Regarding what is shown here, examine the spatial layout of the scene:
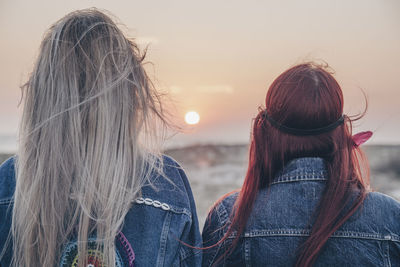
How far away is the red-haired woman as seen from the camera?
1957 mm

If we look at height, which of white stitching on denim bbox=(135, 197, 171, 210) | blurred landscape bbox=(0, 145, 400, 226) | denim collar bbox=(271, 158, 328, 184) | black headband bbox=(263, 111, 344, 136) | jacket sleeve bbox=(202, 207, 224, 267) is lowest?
blurred landscape bbox=(0, 145, 400, 226)

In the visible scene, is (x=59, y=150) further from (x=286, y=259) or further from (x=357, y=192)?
(x=357, y=192)

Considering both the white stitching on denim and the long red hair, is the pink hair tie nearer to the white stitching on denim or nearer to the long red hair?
the long red hair

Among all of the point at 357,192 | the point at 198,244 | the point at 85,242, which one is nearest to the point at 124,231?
the point at 85,242

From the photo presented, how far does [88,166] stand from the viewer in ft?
5.73

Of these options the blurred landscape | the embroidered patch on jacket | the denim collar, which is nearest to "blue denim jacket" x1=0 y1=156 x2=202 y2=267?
the embroidered patch on jacket

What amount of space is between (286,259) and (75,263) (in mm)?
938

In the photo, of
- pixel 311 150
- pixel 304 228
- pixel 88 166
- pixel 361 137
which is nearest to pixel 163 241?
pixel 88 166

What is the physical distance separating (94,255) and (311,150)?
43.0 inches

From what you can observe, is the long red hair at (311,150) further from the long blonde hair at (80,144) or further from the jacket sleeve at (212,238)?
the long blonde hair at (80,144)

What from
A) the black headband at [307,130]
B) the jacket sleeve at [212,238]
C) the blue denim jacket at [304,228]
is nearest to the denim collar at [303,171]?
the blue denim jacket at [304,228]

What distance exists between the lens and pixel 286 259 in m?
1.99

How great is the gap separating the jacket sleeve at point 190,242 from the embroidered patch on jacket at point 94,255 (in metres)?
0.29

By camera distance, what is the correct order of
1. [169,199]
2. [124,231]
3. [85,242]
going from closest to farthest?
1. [85,242]
2. [124,231]
3. [169,199]
